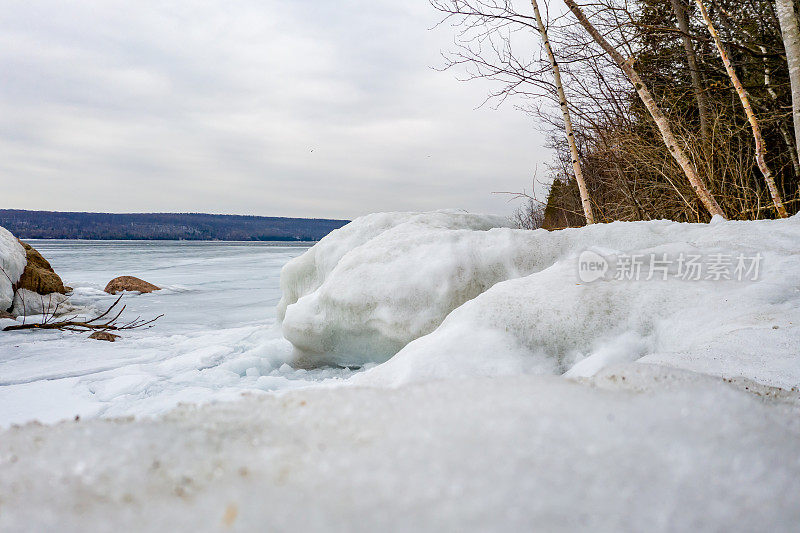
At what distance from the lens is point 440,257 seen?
3.49 meters

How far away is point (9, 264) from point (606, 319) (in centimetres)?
810

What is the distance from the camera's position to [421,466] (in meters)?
0.59

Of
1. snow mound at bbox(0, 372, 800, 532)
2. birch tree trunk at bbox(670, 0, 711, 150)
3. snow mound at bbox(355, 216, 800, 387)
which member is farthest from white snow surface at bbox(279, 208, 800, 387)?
birch tree trunk at bbox(670, 0, 711, 150)

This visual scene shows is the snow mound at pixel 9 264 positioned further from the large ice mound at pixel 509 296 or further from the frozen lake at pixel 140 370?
the large ice mound at pixel 509 296

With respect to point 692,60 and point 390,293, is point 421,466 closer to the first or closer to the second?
point 390,293

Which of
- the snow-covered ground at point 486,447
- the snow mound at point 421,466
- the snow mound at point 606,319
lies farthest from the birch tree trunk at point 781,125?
the snow mound at point 421,466

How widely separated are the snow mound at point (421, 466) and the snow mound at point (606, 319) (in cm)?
105

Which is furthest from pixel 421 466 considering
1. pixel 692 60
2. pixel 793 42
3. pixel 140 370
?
pixel 692 60

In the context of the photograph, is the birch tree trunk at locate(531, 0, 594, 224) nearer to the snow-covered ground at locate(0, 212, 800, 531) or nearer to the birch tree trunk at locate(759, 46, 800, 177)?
the birch tree trunk at locate(759, 46, 800, 177)

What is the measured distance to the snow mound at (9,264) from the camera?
6.30 meters

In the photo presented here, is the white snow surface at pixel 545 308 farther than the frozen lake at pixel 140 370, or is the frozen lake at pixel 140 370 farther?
the frozen lake at pixel 140 370

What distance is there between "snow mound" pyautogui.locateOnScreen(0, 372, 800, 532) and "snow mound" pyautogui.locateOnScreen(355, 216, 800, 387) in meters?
1.05

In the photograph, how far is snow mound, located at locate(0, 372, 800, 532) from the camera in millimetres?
509

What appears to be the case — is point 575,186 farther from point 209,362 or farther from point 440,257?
point 209,362
